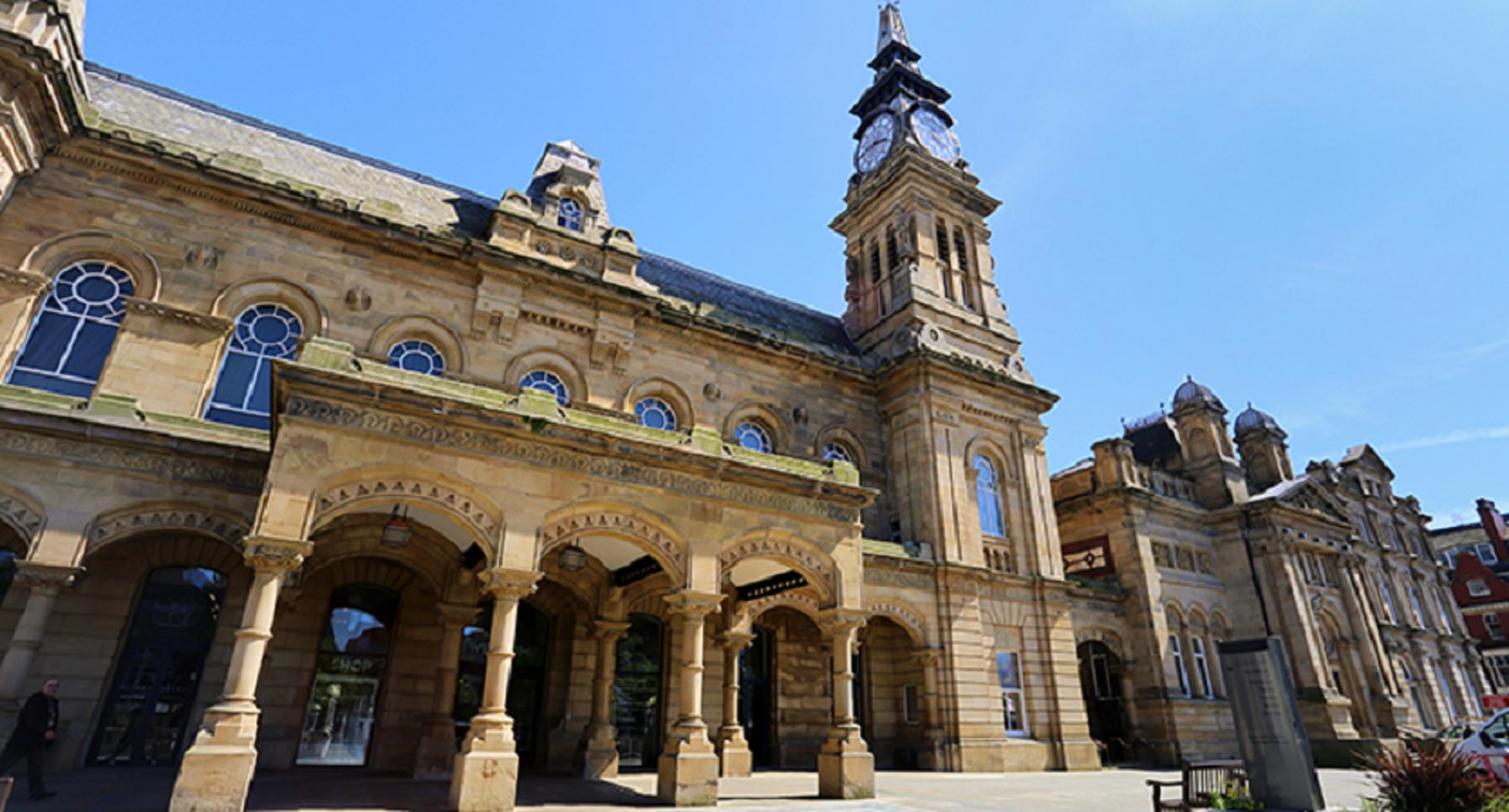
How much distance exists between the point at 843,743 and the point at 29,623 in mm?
13261

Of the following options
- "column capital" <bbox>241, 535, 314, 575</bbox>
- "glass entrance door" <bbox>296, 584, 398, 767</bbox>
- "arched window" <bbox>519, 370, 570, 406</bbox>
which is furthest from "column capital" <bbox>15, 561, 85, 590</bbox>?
"arched window" <bbox>519, 370, 570, 406</bbox>

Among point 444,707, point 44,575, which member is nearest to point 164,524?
point 44,575

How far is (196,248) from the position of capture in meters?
16.2

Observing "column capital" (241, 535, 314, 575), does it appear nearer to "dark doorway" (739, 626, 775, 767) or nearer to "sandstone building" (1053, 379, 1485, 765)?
"dark doorway" (739, 626, 775, 767)

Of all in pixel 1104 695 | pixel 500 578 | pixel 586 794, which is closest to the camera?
pixel 500 578

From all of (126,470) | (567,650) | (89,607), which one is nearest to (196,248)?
(126,470)

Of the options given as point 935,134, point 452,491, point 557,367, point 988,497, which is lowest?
point 452,491

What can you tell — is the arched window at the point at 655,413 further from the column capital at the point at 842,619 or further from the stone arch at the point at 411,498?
the stone arch at the point at 411,498

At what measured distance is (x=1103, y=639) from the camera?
89.7ft

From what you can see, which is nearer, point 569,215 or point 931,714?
point 931,714

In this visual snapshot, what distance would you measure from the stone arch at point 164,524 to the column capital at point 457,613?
12.4 ft

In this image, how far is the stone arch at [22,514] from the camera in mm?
11852

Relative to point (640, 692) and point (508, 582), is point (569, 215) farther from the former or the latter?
point (508, 582)

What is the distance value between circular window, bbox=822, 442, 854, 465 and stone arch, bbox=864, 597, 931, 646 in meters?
4.76
